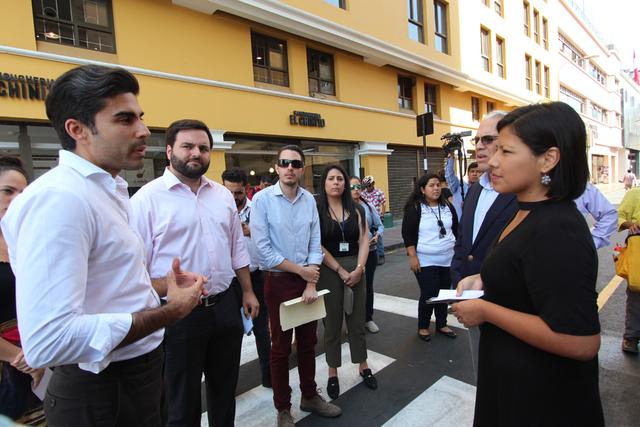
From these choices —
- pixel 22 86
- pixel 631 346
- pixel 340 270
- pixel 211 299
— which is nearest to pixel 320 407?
pixel 340 270

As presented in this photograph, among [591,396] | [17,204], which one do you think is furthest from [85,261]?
[591,396]

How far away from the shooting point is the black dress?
1170mm

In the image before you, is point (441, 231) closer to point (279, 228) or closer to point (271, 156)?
point (279, 228)

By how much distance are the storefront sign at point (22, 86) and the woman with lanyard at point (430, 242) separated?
665cm

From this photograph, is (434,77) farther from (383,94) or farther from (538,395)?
(538,395)

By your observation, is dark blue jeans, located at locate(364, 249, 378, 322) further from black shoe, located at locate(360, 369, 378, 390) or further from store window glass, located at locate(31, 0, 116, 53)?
store window glass, located at locate(31, 0, 116, 53)

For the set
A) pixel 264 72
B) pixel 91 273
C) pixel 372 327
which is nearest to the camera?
pixel 91 273

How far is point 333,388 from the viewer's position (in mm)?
2994

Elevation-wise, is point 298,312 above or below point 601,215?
below

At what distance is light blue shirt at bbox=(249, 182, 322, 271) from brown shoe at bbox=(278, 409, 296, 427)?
3.55 ft

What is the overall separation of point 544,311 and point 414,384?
2.26 m

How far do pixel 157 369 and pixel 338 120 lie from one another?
10883 mm

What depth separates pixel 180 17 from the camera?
825cm

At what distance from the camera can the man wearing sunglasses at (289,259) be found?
8.95 feet
